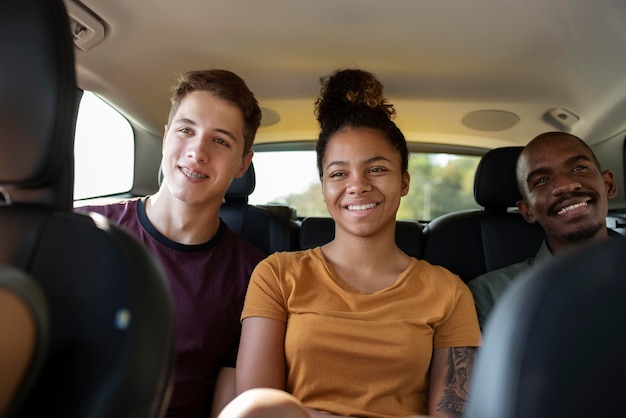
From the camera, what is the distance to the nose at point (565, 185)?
88.4 inches

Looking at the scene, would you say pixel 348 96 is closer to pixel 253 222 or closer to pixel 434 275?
pixel 434 275

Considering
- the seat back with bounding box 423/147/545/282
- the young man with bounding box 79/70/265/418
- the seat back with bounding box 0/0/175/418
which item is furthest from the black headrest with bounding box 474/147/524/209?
the seat back with bounding box 0/0/175/418

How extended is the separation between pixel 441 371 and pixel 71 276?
3.54 ft

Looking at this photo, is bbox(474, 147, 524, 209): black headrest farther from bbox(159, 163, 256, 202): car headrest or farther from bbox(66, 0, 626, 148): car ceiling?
bbox(159, 163, 256, 202): car headrest

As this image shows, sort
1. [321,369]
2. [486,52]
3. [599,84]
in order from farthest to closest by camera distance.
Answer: [599,84], [486,52], [321,369]

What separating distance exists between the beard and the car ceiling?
801 mm

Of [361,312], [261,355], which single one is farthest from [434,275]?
[261,355]

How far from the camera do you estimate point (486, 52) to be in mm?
2764

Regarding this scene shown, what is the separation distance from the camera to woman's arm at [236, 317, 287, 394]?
168 cm

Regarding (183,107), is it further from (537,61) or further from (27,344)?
(537,61)

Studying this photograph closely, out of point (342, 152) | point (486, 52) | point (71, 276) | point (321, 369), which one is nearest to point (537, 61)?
point (486, 52)

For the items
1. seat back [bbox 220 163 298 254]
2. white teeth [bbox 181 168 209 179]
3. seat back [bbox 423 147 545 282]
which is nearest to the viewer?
white teeth [bbox 181 168 209 179]

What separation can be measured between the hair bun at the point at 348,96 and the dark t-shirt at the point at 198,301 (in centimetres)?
55

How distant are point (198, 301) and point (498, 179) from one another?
138 cm
